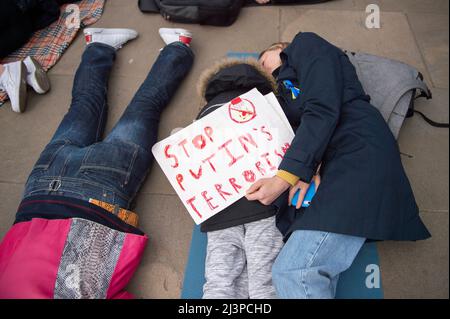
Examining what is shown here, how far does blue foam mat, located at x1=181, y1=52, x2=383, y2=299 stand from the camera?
1.10m

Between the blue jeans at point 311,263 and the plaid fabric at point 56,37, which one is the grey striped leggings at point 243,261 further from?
the plaid fabric at point 56,37

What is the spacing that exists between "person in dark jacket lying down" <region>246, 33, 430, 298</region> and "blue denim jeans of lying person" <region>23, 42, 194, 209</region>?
0.51 m

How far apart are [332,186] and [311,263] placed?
0.78 feet

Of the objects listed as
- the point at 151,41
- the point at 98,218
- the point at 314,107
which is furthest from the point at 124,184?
the point at 151,41

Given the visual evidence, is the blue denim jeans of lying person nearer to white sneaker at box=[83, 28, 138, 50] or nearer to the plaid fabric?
white sneaker at box=[83, 28, 138, 50]

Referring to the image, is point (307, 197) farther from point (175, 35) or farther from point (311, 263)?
point (175, 35)

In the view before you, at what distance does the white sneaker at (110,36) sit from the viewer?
1.77m

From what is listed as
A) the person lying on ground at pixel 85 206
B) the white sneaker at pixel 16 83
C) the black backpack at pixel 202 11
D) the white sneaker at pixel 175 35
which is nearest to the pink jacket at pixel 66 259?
the person lying on ground at pixel 85 206

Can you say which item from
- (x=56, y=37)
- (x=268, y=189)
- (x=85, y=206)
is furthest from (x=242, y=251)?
(x=56, y=37)

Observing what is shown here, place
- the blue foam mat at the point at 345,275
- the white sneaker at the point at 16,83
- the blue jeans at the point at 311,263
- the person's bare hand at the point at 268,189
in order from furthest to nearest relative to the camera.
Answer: the white sneaker at the point at 16,83, the blue foam mat at the point at 345,275, the person's bare hand at the point at 268,189, the blue jeans at the point at 311,263

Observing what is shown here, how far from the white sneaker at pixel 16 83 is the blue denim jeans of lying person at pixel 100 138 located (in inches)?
13.5

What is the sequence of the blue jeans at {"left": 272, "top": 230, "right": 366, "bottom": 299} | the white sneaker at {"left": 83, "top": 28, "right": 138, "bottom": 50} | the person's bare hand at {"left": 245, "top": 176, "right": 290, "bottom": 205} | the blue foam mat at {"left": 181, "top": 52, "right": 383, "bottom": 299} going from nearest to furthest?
1. the blue jeans at {"left": 272, "top": 230, "right": 366, "bottom": 299}
2. the person's bare hand at {"left": 245, "top": 176, "right": 290, "bottom": 205}
3. the blue foam mat at {"left": 181, "top": 52, "right": 383, "bottom": 299}
4. the white sneaker at {"left": 83, "top": 28, "right": 138, "bottom": 50}

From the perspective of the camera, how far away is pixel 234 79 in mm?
1175

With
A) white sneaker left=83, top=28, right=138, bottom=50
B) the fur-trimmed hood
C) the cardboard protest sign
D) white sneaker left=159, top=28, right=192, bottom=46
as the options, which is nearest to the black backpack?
white sneaker left=159, top=28, right=192, bottom=46
